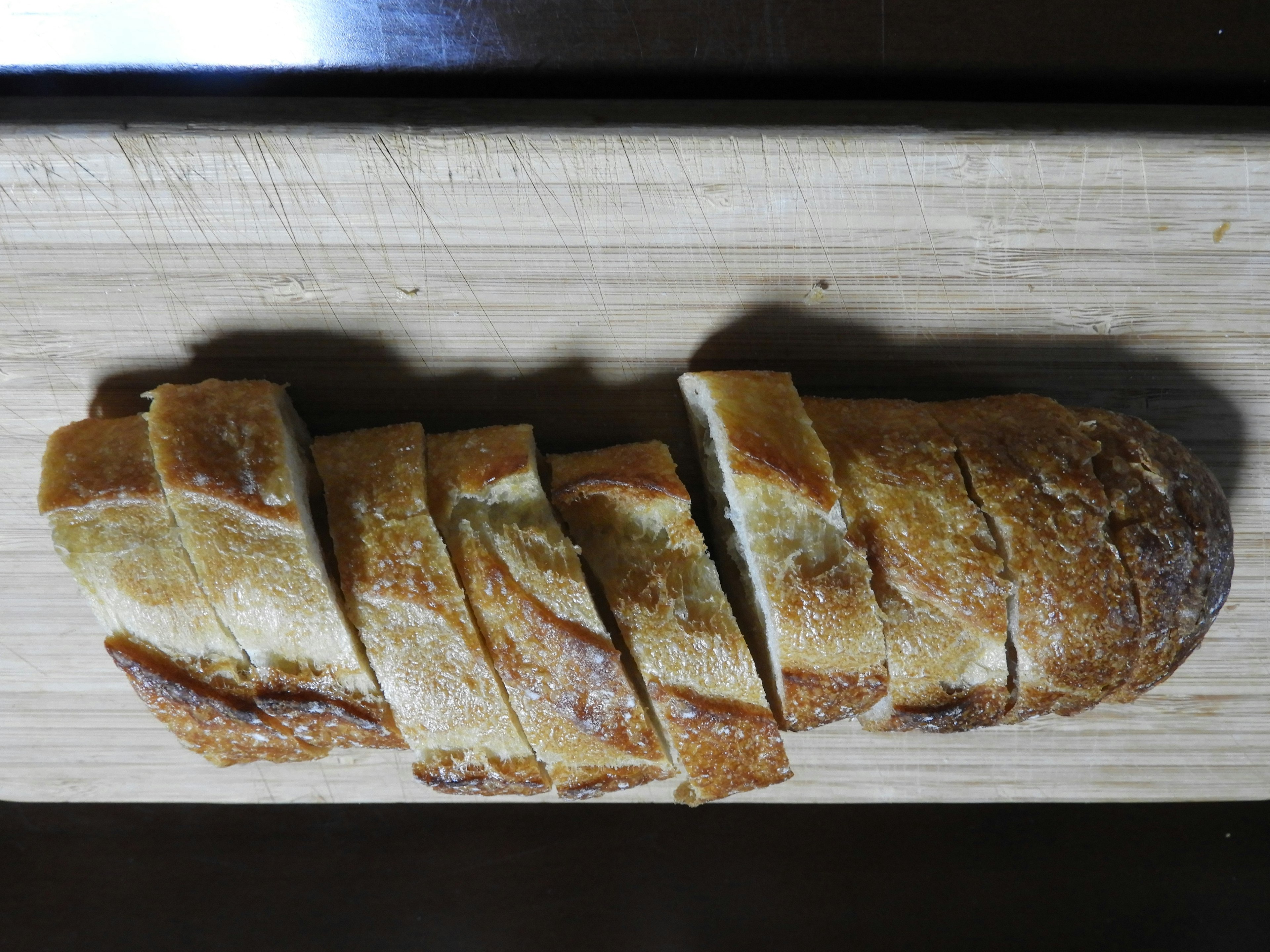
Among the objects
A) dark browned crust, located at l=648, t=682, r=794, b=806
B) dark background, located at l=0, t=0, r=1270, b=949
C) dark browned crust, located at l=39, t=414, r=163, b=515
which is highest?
dark browned crust, located at l=39, t=414, r=163, b=515

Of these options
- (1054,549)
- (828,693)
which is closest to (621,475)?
(828,693)

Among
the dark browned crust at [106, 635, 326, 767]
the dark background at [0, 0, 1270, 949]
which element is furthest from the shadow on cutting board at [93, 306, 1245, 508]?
the dark background at [0, 0, 1270, 949]

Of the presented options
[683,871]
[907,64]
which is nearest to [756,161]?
[907,64]

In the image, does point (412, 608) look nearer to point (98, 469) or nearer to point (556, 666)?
point (556, 666)

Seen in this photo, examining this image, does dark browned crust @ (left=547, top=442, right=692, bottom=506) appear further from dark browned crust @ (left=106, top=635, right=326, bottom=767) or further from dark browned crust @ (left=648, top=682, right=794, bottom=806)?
dark browned crust @ (left=106, top=635, right=326, bottom=767)

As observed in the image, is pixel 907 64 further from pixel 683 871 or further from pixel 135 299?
pixel 683 871

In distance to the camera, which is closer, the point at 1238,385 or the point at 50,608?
the point at 1238,385

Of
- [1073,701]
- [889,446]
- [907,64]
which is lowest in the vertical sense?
[1073,701]

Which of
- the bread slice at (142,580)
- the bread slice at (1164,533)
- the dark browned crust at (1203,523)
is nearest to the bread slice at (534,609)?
the bread slice at (142,580)
